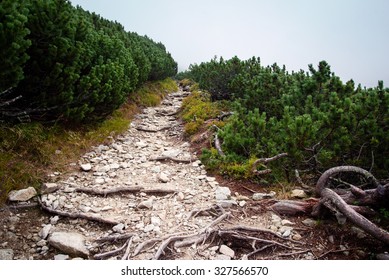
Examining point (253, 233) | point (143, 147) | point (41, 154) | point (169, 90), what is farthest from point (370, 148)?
point (169, 90)

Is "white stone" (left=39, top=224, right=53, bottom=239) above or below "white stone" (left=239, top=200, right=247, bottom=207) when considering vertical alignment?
below

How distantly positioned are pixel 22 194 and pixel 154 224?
2.07 m

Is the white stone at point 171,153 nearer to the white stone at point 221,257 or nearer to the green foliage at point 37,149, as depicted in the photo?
the green foliage at point 37,149

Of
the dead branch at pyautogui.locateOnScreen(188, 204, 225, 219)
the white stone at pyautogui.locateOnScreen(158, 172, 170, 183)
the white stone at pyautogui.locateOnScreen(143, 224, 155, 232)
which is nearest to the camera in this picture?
the white stone at pyautogui.locateOnScreen(143, 224, 155, 232)

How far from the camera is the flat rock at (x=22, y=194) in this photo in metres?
3.81

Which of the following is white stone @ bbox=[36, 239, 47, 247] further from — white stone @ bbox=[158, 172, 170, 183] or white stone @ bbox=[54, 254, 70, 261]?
white stone @ bbox=[158, 172, 170, 183]

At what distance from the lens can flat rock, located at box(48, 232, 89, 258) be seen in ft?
10.1

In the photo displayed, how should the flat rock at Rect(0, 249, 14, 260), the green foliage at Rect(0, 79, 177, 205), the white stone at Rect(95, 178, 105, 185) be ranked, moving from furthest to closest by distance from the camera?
the white stone at Rect(95, 178, 105, 185)
the green foliage at Rect(0, 79, 177, 205)
the flat rock at Rect(0, 249, 14, 260)

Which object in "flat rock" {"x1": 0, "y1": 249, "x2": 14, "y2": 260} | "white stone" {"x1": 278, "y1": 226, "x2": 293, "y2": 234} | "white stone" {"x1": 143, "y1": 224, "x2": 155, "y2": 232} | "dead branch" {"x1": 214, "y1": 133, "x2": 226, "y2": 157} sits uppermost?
"dead branch" {"x1": 214, "y1": 133, "x2": 226, "y2": 157}

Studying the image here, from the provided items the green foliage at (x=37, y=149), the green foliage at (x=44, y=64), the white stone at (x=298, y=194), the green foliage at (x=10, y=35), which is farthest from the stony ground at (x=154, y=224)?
the green foliage at (x=10, y=35)

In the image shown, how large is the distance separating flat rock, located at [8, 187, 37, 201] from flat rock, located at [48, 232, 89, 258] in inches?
38.7

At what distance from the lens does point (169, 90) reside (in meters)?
19.0

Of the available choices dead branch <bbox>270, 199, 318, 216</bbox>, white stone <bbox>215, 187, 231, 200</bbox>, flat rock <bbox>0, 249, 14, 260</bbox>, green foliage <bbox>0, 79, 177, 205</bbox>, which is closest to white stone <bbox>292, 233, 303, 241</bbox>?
dead branch <bbox>270, 199, 318, 216</bbox>
